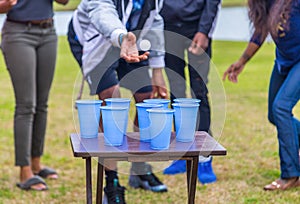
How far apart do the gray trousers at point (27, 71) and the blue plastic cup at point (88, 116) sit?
1.48 metres

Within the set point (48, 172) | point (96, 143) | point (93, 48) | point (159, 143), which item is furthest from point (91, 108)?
point (48, 172)

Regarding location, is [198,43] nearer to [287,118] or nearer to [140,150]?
[287,118]

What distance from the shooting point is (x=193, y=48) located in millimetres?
4855

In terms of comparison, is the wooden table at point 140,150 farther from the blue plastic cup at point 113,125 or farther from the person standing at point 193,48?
the person standing at point 193,48

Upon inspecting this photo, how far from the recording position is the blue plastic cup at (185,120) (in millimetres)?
3174

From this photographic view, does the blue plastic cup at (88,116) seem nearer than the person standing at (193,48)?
Yes

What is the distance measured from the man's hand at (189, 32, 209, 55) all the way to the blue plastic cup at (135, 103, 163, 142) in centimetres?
168

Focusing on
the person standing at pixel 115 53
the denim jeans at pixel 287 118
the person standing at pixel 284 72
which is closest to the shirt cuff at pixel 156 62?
the person standing at pixel 115 53

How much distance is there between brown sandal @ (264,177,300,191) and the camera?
4.62 meters

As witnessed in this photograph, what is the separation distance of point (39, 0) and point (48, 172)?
1.41 m

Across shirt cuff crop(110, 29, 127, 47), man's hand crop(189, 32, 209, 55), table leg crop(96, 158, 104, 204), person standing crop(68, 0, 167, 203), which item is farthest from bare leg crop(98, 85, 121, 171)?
man's hand crop(189, 32, 209, 55)

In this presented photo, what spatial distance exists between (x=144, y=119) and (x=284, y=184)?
1.83 meters

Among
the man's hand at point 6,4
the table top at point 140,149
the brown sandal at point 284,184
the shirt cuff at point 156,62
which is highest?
the man's hand at point 6,4

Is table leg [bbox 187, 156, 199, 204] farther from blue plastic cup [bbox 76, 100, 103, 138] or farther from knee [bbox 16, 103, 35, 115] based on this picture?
knee [bbox 16, 103, 35, 115]
